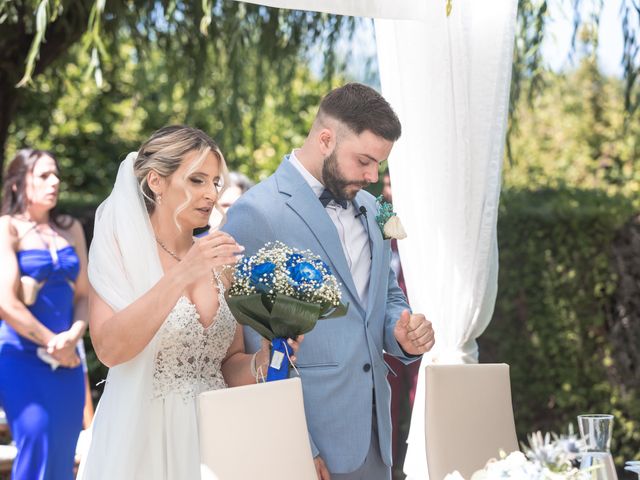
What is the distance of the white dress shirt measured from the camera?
3295 mm

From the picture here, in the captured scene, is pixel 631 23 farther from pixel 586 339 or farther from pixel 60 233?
pixel 60 233

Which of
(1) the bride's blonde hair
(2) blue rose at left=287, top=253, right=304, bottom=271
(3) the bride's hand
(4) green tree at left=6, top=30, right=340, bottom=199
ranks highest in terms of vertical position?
(4) green tree at left=6, top=30, right=340, bottom=199

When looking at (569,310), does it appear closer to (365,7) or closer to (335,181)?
(365,7)

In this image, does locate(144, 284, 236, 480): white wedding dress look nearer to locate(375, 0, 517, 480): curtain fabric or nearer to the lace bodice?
the lace bodice

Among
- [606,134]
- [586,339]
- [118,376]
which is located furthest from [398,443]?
[606,134]

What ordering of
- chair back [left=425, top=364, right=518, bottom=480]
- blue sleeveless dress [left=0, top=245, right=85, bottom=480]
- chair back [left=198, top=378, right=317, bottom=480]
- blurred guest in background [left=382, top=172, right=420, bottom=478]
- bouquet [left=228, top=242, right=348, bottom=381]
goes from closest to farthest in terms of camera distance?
chair back [left=198, top=378, right=317, bottom=480], bouquet [left=228, top=242, right=348, bottom=381], chair back [left=425, top=364, right=518, bottom=480], blue sleeveless dress [left=0, top=245, right=85, bottom=480], blurred guest in background [left=382, top=172, right=420, bottom=478]

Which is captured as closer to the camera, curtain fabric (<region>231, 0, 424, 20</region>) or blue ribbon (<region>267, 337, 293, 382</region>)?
blue ribbon (<region>267, 337, 293, 382</region>)

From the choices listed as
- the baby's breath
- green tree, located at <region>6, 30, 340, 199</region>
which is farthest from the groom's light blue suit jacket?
green tree, located at <region>6, 30, 340, 199</region>

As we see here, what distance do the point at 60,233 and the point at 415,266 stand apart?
2159 millimetres

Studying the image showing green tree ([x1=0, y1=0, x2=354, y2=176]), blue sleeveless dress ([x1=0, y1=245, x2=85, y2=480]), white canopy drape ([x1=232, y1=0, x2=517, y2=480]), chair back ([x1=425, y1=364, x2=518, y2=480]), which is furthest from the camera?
green tree ([x1=0, y1=0, x2=354, y2=176])

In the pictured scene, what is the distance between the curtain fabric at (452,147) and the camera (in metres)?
3.66

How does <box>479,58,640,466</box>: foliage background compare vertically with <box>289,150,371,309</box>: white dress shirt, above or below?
below

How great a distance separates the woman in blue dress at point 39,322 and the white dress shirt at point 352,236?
2.11 m

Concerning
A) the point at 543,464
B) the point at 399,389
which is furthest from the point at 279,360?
the point at 399,389
